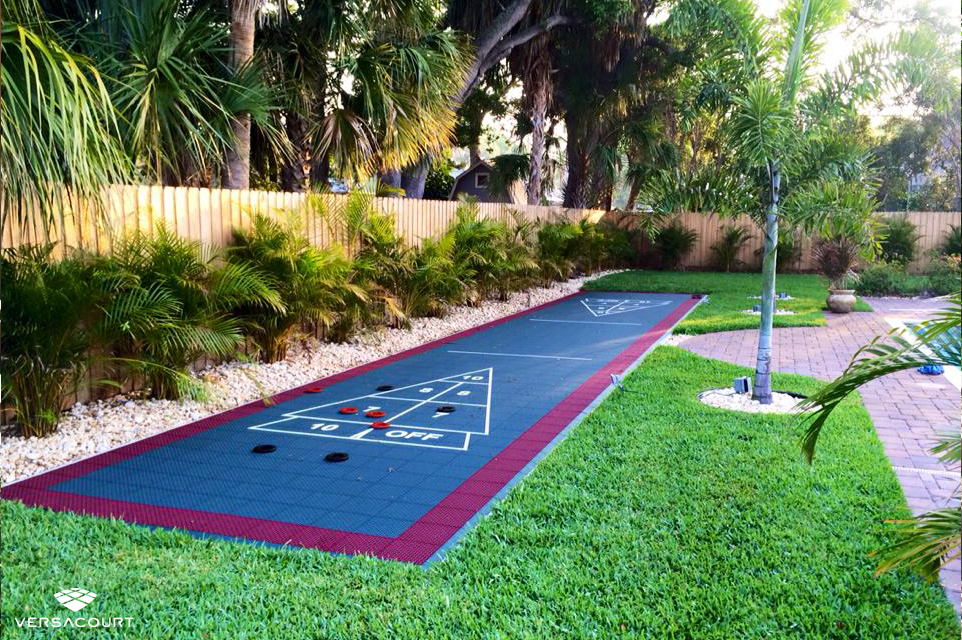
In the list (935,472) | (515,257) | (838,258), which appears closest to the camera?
(935,472)

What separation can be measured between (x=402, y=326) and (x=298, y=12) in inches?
184

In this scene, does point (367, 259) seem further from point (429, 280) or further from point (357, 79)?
point (357, 79)

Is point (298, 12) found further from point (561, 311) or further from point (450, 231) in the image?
point (561, 311)

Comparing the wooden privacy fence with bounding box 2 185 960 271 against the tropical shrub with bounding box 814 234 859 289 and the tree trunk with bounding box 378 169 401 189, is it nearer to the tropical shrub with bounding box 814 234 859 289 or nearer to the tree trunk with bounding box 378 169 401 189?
the tree trunk with bounding box 378 169 401 189

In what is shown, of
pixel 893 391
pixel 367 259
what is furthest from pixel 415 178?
pixel 893 391

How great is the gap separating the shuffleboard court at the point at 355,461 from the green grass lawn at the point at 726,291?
381 cm

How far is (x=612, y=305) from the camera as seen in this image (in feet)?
49.2

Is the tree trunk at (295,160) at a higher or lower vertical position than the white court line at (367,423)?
higher

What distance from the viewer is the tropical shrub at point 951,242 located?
63.5 ft

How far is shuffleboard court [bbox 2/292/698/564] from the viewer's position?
13.9ft

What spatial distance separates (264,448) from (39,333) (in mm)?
1781

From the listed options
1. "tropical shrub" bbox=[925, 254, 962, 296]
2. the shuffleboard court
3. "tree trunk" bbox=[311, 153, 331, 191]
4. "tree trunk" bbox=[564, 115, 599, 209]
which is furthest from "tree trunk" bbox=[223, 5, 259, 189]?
"tropical shrub" bbox=[925, 254, 962, 296]

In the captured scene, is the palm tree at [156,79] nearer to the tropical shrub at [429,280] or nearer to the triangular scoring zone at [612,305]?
the tropical shrub at [429,280]

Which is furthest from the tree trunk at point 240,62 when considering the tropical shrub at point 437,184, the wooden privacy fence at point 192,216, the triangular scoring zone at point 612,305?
the tropical shrub at point 437,184
